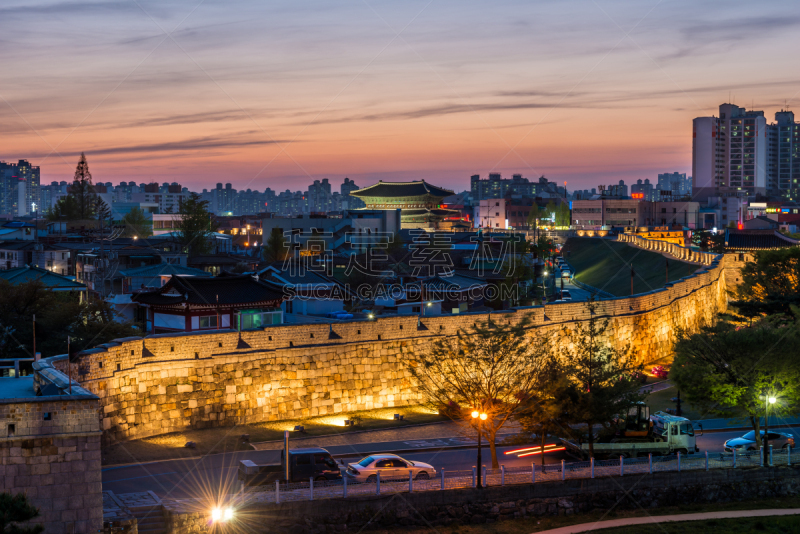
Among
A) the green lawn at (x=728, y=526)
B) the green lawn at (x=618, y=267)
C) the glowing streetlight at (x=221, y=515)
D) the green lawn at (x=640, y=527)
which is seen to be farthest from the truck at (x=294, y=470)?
the green lawn at (x=618, y=267)

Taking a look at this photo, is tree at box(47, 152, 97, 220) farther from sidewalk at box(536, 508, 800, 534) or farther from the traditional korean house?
sidewalk at box(536, 508, 800, 534)

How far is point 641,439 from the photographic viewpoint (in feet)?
73.9

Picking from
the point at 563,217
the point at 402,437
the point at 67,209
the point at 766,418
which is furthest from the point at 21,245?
the point at 563,217

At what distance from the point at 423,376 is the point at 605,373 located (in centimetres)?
633

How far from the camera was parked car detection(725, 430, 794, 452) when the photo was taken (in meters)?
22.8

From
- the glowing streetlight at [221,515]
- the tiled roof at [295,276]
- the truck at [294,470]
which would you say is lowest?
the glowing streetlight at [221,515]

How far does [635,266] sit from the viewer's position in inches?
2837

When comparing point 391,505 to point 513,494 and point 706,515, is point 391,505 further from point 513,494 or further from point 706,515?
point 706,515

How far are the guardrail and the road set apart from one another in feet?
3.48

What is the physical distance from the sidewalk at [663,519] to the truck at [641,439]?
2.22m

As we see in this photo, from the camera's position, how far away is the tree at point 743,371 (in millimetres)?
23141

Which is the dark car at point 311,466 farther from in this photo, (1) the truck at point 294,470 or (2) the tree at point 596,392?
(2) the tree at point 596,392

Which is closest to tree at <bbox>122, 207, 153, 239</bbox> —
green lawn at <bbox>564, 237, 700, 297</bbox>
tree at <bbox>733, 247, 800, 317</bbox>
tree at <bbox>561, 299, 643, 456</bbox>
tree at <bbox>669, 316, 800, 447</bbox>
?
green lawn at <bbox>564, 237, 700, 297</bbox>

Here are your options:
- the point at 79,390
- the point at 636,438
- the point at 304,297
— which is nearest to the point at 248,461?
the point at 79,390
